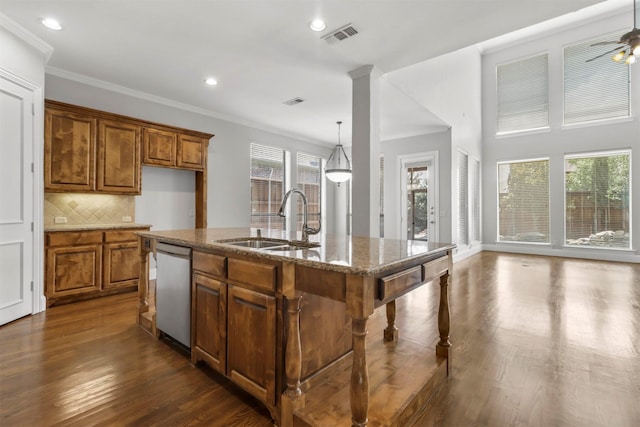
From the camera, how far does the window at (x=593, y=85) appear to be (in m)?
6.96

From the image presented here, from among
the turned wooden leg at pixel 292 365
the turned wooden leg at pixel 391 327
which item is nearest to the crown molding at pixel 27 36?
the turned wooden leg at pixel 292 365

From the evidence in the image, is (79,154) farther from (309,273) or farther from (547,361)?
(547,361)

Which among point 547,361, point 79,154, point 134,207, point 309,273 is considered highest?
point 79,154

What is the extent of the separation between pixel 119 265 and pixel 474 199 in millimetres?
7872

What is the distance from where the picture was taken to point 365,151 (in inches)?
145

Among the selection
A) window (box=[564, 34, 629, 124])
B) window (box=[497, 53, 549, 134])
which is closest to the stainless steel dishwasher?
window (box=[497, 53, 549, 134])

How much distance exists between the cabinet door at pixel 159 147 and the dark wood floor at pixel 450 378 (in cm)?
198

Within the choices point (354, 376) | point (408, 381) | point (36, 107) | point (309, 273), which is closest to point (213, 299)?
point (309, 273)

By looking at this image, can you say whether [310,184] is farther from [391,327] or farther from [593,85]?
[593,85]

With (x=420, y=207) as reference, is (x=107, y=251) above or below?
below

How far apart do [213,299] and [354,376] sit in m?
1.09

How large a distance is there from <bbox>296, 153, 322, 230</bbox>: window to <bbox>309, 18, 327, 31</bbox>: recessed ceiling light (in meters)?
4.71

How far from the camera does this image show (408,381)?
1834 millimetres

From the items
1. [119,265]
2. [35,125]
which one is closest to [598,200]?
[119,265]
